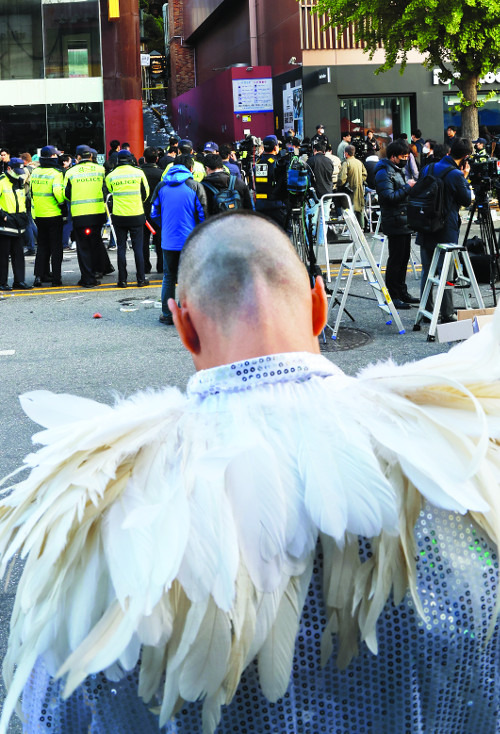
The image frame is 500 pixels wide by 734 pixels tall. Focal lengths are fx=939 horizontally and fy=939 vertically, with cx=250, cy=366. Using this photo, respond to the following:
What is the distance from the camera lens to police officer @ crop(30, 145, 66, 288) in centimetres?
1350

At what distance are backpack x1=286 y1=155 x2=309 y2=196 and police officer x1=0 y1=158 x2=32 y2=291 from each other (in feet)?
14.7

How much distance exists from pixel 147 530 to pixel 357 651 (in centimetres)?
34

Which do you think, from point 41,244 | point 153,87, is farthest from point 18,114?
point 153,87

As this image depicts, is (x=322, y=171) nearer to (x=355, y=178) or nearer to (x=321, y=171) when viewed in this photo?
(x=321, y=171)

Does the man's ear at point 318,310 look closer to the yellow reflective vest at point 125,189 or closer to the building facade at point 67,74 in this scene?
the yellow reflective vest at point 125,189

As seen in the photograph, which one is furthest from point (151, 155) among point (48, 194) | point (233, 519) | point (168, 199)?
point (233, 519)

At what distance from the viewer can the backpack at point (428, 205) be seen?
9.28 meters

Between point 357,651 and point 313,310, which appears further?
point 313,310

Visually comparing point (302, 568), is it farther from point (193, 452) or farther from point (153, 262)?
point (153, 262)

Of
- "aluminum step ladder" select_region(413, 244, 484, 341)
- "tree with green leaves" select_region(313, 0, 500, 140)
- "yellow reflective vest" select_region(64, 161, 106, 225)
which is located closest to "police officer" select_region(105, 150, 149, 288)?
"yellow reflective vest" select_region(64, 161, 106, 225)

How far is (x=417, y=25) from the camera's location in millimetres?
23219

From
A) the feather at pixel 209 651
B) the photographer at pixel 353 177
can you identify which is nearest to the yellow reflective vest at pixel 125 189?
the photographer at pixel 353 177

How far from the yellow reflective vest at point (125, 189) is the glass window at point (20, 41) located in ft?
48.9

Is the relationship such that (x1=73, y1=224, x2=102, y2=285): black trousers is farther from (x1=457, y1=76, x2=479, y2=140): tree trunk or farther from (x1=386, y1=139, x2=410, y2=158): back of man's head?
(x1=457, y1=76, x2=479, y2=140): tree trunk
